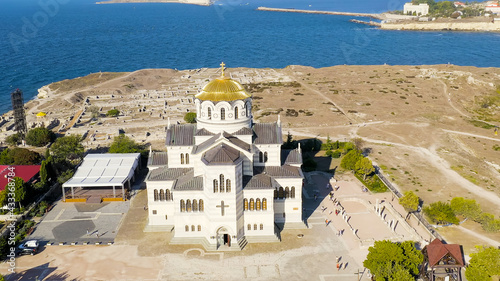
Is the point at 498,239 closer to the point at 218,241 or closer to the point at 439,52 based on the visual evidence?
the point at 218,241

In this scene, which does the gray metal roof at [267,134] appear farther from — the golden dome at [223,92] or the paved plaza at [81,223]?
the paved plaza at [81,223]

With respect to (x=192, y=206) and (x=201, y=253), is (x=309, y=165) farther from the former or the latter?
(x=201, y=253)

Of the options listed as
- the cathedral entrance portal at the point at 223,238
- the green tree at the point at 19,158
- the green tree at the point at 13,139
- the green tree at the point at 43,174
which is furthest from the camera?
the green tree at the point at 13,139

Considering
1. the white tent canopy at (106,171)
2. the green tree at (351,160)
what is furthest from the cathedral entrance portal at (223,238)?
the green tree at (351,160)

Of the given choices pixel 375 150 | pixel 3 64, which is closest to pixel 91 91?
pixel 3 64

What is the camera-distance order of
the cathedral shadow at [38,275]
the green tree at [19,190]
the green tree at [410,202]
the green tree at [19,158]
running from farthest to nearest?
the green tree at [19,158]
the green tree at [19,190]
the green tree at [410,202]
the cathedral shadow at [38,275]

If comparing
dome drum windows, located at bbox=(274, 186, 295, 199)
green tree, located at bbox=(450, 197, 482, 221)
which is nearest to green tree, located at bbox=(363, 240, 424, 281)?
dome drum windows, located at bbox=(274, 186, 295, 199)

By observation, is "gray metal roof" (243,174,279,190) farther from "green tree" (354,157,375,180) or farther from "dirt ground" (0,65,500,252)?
"dirt ground" (0,65,500,252)
